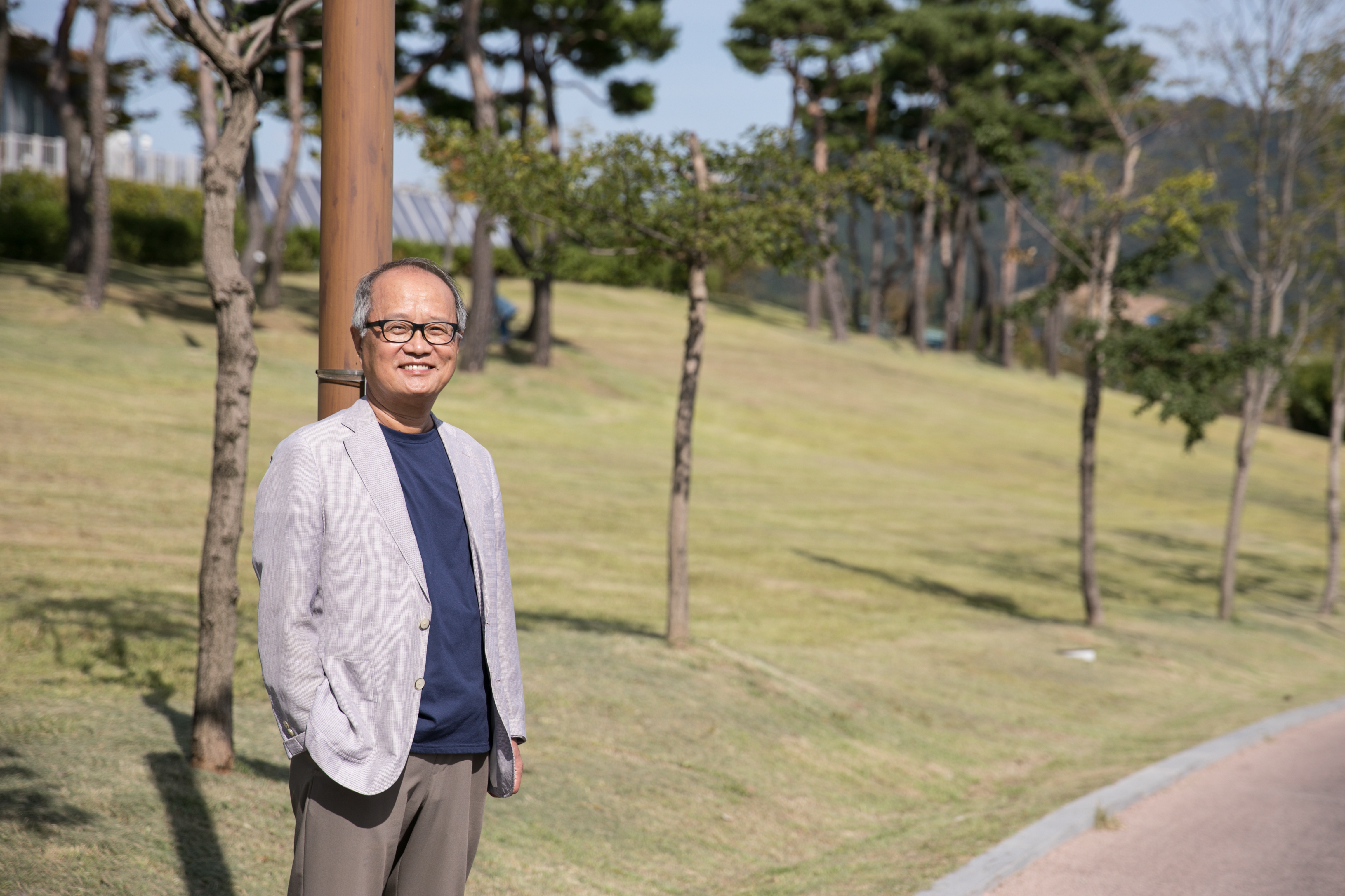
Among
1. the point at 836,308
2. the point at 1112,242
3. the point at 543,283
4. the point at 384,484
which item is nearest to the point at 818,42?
the point at 836,308

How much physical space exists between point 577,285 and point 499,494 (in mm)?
50391

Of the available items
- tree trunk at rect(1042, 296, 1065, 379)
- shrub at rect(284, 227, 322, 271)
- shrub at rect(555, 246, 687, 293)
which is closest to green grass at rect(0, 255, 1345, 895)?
shrub at rect(555, 246, 687, 293)

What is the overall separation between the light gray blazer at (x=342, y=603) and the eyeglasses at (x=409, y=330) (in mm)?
217

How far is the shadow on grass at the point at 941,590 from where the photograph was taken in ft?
46.1

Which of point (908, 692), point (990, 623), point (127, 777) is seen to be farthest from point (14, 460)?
point (990, 623)

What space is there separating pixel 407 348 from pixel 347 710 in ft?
2.71

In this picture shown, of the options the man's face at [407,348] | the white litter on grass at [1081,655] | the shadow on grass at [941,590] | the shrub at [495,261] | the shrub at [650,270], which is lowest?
the shadow on grass at [941,590]

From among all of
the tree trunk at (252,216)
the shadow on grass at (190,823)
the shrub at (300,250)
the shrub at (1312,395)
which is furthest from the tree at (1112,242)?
the shrub at (1312,395)

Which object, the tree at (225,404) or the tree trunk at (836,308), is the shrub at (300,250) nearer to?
the tree trunk at (836,308)

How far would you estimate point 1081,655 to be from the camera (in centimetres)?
1165

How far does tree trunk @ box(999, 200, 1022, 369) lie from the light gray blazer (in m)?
29.2

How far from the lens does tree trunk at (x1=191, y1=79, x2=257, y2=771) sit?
496 cm

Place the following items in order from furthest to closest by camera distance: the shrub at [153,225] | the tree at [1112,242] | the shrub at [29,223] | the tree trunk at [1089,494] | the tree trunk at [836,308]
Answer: the tree trunk at [836,308] → the shrub at [153,225] → the shrub at [29,223] → the tree trunk at [1089,494] → the tree at [1112,242]

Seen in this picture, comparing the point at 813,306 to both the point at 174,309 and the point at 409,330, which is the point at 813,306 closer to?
the point at 174,309
